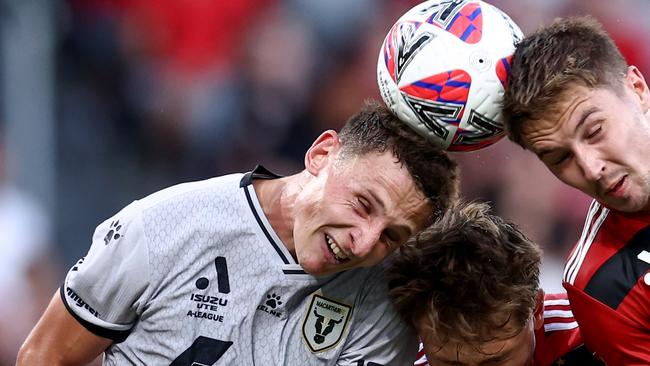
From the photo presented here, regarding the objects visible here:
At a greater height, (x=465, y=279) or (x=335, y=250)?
(x=335, y=250)

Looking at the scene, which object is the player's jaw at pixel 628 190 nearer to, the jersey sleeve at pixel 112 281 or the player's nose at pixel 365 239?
the player's nose at pixel 365 239

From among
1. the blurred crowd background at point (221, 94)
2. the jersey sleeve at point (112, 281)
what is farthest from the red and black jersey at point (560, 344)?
the blurred crowd background at point (221, 94)

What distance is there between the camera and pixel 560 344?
3.68 meters

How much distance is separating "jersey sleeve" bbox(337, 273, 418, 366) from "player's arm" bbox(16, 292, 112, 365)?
31.6 inches

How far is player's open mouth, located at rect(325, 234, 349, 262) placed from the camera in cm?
327

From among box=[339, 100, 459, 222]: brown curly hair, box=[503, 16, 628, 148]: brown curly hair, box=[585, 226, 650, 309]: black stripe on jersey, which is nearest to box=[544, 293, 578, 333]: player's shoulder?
box=[585, 226, 650, 309]: black stripe on jersey

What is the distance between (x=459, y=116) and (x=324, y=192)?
0.49 m

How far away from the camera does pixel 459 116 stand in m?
3.14

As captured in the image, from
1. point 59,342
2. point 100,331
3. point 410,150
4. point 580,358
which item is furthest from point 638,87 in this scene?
point 59,342

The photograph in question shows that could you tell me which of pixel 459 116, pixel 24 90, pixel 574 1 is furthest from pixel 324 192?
pixel 574 1

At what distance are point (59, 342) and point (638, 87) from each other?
1986 mm

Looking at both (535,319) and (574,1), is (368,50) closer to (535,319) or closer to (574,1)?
(574,1)

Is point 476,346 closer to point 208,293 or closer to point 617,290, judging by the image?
point 617,290

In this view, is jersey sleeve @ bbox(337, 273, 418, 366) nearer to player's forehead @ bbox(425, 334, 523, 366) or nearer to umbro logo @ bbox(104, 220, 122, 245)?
player's forehead @ bbox(425, 334, 523, 366)
